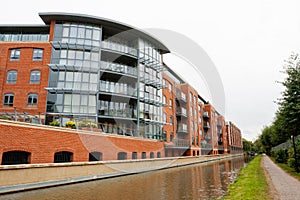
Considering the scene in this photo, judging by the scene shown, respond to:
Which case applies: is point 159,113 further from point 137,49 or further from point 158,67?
point 137,49

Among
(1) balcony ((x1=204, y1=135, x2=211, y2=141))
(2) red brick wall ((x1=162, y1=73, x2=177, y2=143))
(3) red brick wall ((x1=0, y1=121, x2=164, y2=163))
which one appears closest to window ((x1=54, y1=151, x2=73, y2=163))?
(3) red brick wall ((x1=0, y1=121, x2=164, y2=163))

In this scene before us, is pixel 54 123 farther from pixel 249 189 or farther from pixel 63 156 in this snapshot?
pixel 249 189

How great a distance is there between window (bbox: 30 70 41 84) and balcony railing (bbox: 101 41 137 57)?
292 inches

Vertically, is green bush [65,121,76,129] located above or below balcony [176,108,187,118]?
below

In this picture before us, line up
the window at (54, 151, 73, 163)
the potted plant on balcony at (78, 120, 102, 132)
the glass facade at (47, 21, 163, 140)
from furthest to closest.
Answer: the glass facade at (47, 21, 163, 140) → the potted plant on balcony at (78, 120, 102, 132) → the window at (54, 151, 73, 163)

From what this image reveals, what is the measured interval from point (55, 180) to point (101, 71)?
44.6 ft

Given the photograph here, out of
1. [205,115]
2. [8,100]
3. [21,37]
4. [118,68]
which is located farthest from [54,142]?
[205,115]

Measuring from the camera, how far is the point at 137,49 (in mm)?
28109

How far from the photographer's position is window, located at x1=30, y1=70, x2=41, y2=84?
2380cm

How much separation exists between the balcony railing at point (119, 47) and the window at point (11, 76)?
383 inches

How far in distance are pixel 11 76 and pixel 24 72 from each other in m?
1.44

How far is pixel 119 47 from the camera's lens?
2669cm

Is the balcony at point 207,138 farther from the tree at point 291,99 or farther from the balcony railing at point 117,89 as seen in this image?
the tree at point 291,99

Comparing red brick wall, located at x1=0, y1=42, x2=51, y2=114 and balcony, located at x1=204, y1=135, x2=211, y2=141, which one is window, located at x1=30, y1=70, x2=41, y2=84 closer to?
red brick wall, located at x1=0, y1=42, x2=51, y2=114
